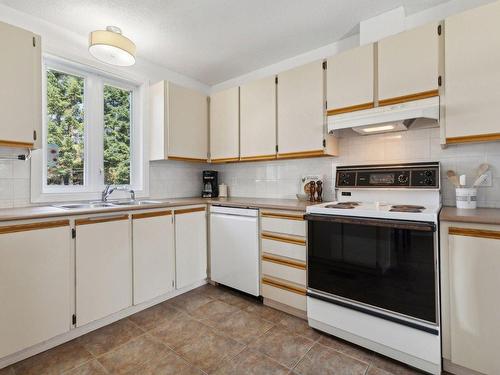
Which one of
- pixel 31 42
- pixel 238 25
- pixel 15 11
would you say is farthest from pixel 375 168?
pixel 15 11

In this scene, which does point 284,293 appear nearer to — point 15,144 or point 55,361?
point 55,361

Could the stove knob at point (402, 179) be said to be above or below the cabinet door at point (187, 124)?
below

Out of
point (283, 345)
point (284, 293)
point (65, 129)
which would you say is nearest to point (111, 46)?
point (65, 129)

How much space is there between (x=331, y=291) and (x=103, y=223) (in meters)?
1.76

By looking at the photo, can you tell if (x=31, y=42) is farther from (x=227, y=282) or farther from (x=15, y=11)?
(x=227, y=282)

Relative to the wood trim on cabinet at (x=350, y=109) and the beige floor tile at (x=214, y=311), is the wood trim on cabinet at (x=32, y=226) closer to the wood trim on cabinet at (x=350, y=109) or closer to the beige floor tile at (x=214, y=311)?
the beige floor tile at (x=214, y=311)

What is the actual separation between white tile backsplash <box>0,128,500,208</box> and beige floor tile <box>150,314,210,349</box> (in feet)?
4.80

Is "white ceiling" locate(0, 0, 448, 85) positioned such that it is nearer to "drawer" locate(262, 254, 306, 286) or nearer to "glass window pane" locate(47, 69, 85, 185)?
"glass window pane" locate(47, 69, 85, 185)

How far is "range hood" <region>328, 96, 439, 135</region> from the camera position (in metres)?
1.72

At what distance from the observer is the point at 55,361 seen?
1630 millimetres

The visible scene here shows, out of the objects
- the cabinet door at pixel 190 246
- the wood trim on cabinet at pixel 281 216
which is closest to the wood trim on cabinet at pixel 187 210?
the cabinet door at pixel 190 246

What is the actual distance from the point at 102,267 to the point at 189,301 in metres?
0.87

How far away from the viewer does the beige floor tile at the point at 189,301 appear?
7.64 ft

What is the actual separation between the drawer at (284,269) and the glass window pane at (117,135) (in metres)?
1.78
